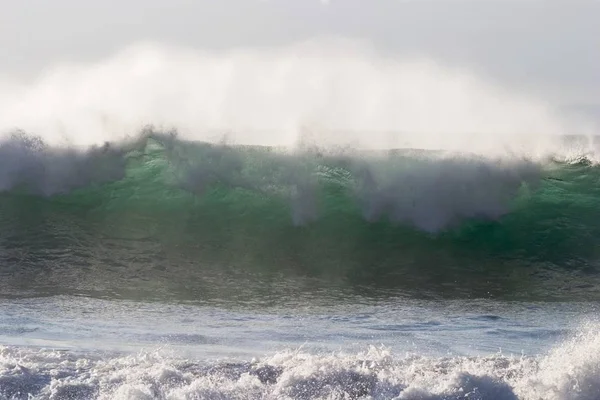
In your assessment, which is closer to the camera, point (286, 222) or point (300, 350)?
point (300, 350)

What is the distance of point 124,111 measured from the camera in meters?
17.5

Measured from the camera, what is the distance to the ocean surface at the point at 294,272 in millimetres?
7672

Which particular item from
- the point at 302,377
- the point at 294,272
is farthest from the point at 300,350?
the point at 294,272

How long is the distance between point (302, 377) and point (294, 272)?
5.44m

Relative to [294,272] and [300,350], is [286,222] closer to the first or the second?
[294,272]

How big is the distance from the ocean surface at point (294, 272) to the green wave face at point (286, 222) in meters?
0.04

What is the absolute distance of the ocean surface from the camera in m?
7.67

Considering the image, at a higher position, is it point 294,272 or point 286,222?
point 286,222

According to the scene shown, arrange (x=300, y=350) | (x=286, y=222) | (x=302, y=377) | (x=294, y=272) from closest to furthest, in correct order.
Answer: (x=302, y=377)
(x=300, y=350)
(x=294, y=272)
(x=286, y=222)

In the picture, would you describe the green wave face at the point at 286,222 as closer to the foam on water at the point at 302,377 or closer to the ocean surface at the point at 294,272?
the ocean surface at the point at 294,272

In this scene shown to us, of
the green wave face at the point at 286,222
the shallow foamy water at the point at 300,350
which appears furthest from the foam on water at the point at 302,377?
the green wave face at the point at 286,222

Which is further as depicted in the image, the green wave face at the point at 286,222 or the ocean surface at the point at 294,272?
the green wave face at the point at 286,222

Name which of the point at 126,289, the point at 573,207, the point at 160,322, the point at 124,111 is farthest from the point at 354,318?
the point at 124,111

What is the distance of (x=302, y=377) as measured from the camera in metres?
7.53
